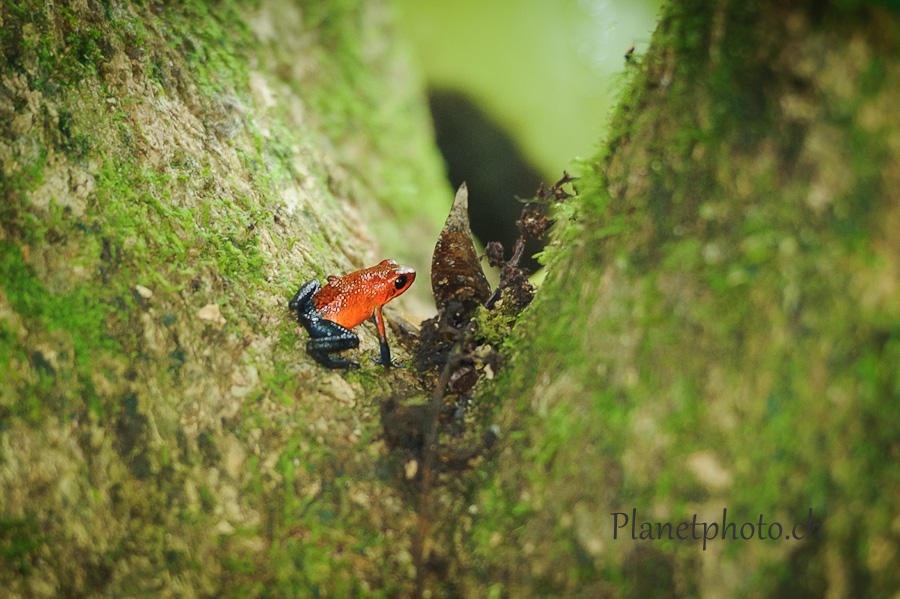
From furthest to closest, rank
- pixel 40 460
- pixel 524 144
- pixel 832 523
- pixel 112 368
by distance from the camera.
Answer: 1. pixel 524 144
2. pixel 112 368
3. pixel 40 460
4. pixel 832 523

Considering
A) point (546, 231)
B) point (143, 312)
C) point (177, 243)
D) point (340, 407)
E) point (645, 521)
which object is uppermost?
point (546, 231)

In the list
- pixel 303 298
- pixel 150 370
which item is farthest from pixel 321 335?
pixel 150 370

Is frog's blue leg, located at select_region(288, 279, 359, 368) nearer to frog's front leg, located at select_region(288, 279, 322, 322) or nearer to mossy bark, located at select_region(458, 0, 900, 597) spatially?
frog's front leg, located at select_region(288, 279, 322, 322)

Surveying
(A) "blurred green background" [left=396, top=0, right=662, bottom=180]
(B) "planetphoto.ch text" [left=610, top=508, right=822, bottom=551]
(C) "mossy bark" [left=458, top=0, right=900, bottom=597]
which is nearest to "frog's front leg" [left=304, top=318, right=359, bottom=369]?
(C) "mossy bark" [left=458, top=0, right=900, bottom=597]

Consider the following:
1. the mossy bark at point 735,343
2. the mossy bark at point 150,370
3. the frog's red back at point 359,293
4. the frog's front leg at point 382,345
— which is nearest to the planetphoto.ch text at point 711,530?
the mossy bark at point 735,343

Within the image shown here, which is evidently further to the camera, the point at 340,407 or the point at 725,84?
the point at 340,407

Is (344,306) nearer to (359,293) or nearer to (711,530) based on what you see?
(359,293)

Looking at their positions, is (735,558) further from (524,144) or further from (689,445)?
(524,144)

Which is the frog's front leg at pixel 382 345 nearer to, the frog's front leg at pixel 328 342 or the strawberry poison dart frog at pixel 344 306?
the strawberry poison dart frog at pixel 344 306

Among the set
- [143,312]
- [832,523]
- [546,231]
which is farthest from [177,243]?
[832,523]
